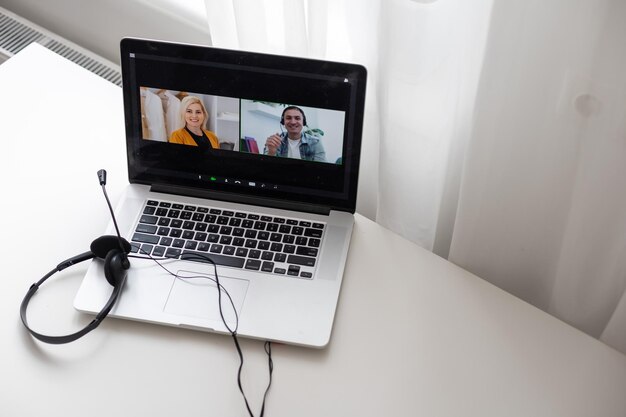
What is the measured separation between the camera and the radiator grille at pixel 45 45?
1.42m

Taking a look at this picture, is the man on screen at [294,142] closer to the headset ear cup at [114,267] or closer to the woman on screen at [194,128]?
the woman on screen at [194,128]

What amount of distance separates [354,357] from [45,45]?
0.93m

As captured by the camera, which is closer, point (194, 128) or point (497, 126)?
point (497, 126)

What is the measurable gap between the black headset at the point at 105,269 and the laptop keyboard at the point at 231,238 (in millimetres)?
36

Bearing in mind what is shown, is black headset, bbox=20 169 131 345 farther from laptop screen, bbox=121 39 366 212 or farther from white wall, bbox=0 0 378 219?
white wall, bbox=0 0 378 219

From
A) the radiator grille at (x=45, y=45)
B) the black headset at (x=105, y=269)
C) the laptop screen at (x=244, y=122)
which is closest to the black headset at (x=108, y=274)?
the black headset at (x=105, y=269)

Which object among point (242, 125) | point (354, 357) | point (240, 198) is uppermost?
point (242, 125)

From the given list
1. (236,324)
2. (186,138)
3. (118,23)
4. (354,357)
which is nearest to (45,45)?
(118,23)

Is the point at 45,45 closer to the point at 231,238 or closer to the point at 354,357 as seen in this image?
the point at 231,238

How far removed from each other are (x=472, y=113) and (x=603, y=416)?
37 cm

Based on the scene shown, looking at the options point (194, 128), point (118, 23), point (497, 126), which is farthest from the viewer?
point (118, 23)

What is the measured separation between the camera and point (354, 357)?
884 mm

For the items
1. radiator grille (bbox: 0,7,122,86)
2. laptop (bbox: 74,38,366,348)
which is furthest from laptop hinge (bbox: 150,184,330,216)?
radiator grille (bbox: 0,7,122,86)

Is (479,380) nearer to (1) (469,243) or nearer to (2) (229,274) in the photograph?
(1) (469,243)
